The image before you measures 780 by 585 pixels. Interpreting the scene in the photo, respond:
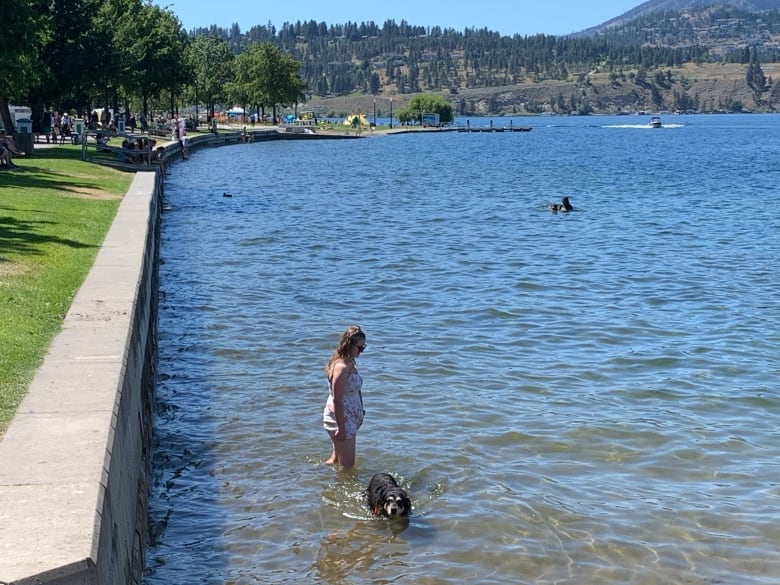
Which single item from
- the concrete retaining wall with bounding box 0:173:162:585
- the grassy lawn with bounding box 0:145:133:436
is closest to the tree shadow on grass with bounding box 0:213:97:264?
the grassy lawn with bounding box 0:145:133:436

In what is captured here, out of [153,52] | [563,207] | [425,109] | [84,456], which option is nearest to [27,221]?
[84,456]

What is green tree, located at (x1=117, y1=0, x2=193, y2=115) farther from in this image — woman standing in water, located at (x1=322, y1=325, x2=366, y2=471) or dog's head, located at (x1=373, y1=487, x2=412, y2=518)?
dog's head, located at (x1=373, y1=487, x2=412, y2=518)

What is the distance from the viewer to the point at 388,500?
908 cm

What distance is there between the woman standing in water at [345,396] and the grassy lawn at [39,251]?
2.57 metres

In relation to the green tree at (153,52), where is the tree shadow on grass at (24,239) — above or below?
below

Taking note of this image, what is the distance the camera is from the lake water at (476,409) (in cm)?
867

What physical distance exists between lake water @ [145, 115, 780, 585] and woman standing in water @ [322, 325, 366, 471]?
301mm

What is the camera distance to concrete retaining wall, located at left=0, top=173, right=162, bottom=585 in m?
4.96

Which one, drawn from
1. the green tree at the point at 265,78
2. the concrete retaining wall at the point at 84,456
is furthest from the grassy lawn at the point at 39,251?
the green tree at the point at 265,78

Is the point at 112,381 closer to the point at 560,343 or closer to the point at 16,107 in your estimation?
the point at 560,343

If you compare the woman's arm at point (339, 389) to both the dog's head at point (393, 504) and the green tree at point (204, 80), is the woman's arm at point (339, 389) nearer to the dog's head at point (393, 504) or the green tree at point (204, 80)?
the dog's head at point (393, 504)

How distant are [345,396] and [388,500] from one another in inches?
46.4

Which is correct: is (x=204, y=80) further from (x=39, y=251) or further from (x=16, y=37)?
(x=39, y=251)

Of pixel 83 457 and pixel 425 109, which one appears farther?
pixel 425 109
